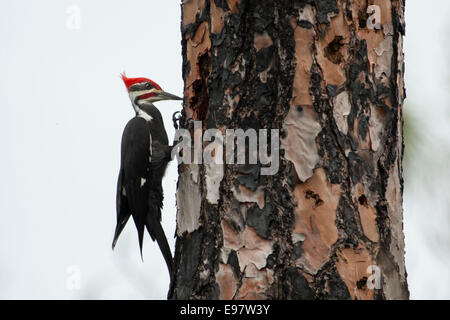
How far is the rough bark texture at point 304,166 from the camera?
1807mm

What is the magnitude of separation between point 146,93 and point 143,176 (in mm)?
635

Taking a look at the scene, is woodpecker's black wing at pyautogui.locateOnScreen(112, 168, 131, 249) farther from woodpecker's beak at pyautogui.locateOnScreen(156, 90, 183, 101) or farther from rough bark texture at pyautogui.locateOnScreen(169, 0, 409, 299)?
rough bark texture at pyautogui.locateOnScreen(169, 0, 409, 299)

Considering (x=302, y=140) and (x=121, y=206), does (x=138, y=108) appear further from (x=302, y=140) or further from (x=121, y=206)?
(x=302, y=140)

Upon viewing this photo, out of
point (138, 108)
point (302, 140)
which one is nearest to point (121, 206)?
point (138, 108)

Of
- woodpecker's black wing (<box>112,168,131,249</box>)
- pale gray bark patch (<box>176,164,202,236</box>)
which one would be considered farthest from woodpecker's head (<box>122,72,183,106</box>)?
pale gray bark patch (<box>176,164,202,236</box>)

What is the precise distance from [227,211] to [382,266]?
1.59 ft

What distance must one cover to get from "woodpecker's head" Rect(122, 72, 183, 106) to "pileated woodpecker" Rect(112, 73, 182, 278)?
12 cm

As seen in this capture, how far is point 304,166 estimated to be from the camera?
1.85 metres

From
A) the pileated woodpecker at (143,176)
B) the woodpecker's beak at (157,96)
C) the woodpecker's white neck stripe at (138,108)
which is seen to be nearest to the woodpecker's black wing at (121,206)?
the pileated woodpecker at (143,176)

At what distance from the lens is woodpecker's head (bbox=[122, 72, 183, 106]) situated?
377cm

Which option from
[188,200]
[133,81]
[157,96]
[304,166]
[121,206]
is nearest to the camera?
[304,166]

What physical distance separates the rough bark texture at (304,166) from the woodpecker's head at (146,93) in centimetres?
178

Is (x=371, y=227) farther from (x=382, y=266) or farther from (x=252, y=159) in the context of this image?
(x=252, y=159)

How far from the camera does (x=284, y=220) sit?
1820mm
